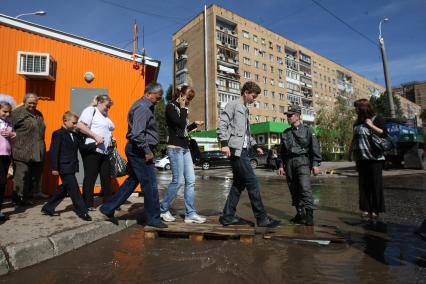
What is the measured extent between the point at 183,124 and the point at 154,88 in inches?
24.6

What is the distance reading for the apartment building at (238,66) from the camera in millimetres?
50469

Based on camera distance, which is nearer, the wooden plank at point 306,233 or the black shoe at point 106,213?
the wooden plank at point 306,233

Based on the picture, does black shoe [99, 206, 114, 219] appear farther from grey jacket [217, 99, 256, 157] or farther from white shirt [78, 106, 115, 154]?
grey jacket [217, 99, 256, 157]

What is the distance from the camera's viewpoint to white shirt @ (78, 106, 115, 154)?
4727mm

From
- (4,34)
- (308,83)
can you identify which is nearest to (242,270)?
(4,34)

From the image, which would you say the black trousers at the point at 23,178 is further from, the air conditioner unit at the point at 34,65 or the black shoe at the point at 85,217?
the air conditioner unit at the point at 34,65

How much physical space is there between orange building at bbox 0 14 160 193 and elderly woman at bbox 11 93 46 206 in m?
1.09

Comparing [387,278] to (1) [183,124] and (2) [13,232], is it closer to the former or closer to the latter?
(1) [183,124]

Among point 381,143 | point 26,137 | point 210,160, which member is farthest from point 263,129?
point 26,137

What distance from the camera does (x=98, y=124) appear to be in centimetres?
487

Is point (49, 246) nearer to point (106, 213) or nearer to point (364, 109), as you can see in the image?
point (106, 213)

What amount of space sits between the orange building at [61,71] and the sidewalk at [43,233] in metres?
2.41

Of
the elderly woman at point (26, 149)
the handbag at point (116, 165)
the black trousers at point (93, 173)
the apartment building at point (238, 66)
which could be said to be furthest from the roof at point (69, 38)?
the apartment building at point (238, 66)

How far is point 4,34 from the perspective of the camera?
21.9 feet
